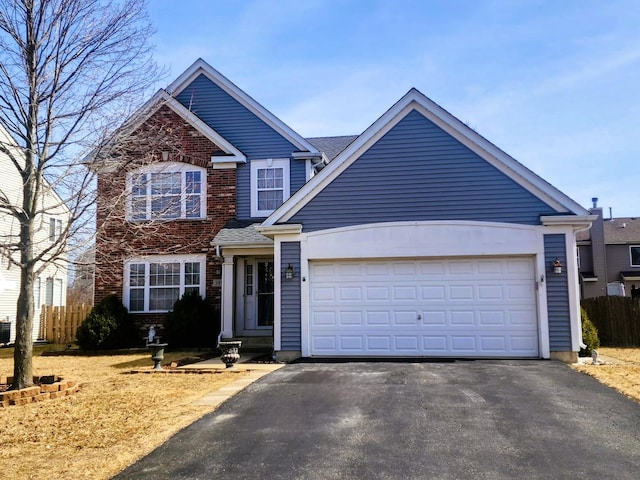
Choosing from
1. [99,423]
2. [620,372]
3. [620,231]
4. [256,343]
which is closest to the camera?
[99,423]

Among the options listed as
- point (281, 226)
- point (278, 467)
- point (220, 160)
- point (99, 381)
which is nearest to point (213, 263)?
point (220, 160)

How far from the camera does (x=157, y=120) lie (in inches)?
686

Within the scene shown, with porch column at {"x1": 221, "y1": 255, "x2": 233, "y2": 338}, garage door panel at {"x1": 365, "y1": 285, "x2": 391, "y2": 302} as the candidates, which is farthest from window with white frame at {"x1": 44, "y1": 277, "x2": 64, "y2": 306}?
garage door panel at {"x1": 365, "y1": 285, "x2": 391, "y2": 302}

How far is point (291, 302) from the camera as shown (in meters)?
12.8

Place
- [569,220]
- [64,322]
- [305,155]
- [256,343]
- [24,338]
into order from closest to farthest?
[24,338], [569,220], [256,343], [305,155], [64,322]

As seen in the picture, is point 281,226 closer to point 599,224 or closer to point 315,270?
point 315,270

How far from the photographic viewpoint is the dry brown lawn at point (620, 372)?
8961 millimetres

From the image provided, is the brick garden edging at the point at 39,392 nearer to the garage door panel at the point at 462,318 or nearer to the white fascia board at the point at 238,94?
the garage door panel at the point at 462,318

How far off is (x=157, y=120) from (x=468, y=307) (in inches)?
442

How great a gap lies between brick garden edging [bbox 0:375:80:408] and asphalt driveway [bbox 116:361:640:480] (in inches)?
122

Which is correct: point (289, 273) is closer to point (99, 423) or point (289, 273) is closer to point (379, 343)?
point (379, 343)

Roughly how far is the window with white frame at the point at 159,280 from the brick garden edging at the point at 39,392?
6934 millimetres

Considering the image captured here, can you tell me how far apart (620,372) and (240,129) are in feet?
41.3

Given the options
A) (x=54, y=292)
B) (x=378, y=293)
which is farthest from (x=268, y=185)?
(x=54, y=292)
